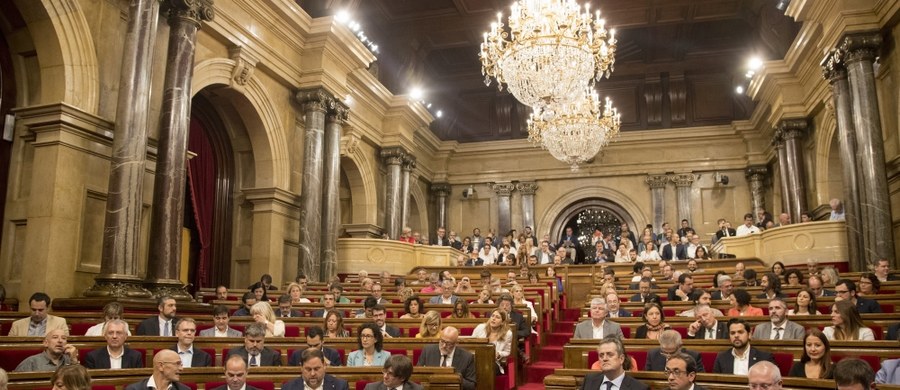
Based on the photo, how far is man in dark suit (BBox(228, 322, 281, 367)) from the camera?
5.34 m

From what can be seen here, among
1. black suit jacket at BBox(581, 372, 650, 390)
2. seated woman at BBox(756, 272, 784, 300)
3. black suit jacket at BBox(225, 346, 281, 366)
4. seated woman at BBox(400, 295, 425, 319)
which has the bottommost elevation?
black suit jacket at BBox(581, 372, 650, 390)

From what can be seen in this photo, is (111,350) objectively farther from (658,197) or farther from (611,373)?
(658,197)

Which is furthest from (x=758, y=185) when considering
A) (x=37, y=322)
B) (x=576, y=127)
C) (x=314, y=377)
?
(x=37, y=322)

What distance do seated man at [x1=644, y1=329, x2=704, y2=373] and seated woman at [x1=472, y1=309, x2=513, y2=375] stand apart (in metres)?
1.42

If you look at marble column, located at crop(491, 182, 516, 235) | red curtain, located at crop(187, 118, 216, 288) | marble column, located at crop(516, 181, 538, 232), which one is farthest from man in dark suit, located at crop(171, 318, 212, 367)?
marble column, located at crop(516, 181, 538, 232)

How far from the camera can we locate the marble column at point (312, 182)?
478 inches

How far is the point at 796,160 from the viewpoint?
48.5ft

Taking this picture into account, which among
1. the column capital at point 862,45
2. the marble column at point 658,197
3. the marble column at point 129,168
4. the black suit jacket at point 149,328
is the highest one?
the column capital at point 862,45

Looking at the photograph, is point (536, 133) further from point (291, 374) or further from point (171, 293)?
point (291, 374)

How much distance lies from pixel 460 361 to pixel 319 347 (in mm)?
1028

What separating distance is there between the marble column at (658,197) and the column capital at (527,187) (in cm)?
305

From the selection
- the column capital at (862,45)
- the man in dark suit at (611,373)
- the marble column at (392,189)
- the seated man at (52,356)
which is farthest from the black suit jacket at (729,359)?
the marble column at (392,189)

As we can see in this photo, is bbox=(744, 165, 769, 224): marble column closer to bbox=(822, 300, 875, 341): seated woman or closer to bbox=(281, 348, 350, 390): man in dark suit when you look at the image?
bbox=(822, 300, 875, 341): seated woman

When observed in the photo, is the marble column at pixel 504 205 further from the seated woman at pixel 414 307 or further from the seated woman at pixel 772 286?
the seated woman at pixel 414 307
